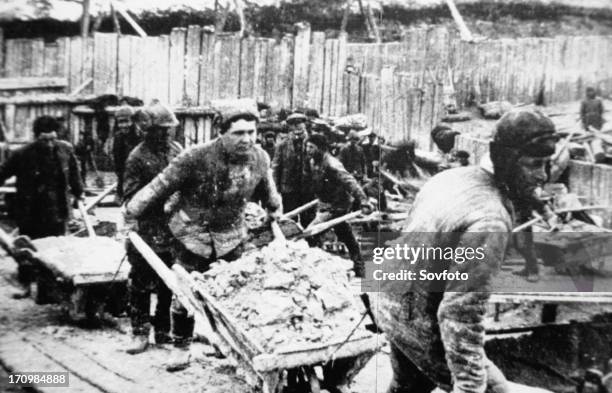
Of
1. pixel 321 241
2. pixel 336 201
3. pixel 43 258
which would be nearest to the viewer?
pixel 43 258

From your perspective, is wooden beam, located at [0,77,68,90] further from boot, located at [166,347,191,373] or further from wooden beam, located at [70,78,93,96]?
boot, located at [166,347,191,373]

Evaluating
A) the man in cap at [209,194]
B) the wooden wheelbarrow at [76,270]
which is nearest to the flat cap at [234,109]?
the man in cap at [209,194]

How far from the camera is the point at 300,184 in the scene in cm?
639

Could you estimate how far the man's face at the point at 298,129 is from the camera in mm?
5689

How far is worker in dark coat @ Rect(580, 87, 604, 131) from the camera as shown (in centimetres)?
378

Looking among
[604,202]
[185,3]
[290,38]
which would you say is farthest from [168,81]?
[604,202]

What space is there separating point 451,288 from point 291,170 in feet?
13.5

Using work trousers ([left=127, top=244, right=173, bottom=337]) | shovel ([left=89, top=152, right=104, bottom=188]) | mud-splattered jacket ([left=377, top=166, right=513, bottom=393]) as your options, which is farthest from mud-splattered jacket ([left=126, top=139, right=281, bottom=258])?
mud-splattered jacket ([left=377, top=166, right=513, bottom=393])

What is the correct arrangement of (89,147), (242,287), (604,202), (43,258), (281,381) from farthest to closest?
1. (89,147)
2. (43,258)
3. (604,202)
4. (242,287)
5. (281,381)

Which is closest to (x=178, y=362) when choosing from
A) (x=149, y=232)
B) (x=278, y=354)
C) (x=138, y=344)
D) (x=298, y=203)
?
(x=138, y=344)

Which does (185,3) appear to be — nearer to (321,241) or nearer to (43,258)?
(43,258)

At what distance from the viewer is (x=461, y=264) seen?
2.34 meters

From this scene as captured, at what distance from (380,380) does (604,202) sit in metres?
1.85

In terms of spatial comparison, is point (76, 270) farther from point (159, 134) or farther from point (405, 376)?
point (405, 376)
